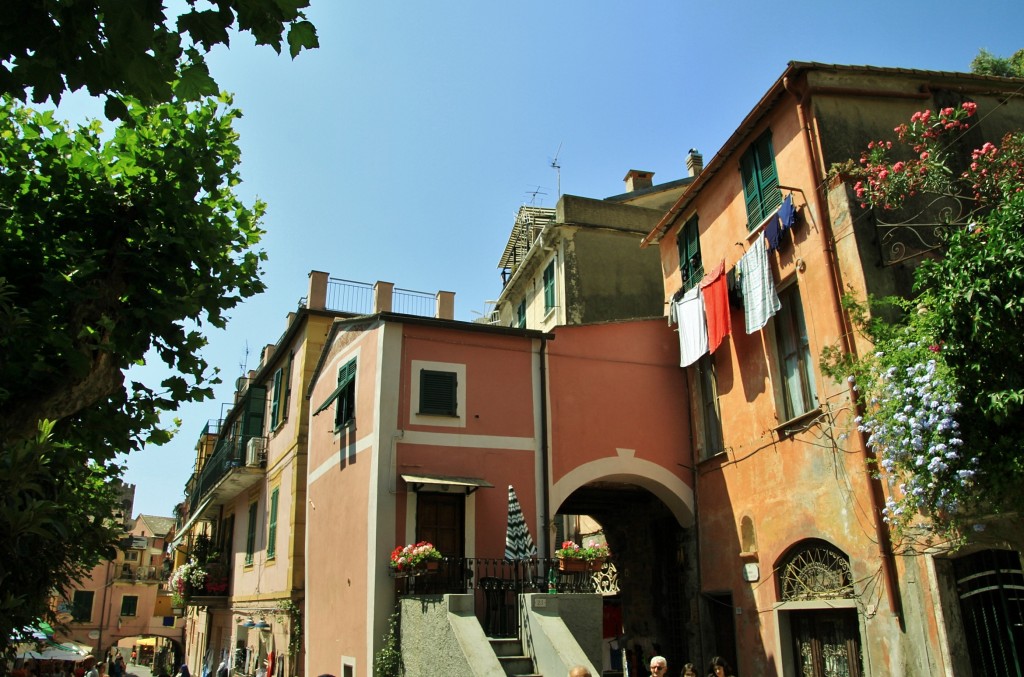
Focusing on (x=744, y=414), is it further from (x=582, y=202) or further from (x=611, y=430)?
(x=582, y=202)

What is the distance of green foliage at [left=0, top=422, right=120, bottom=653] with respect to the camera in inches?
189

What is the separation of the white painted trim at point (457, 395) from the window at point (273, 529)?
7.58 meters

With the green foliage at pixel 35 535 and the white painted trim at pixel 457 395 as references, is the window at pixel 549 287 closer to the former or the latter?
the white painted trim at pixel 457 395

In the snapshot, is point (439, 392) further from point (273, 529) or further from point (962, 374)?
point (962, 374)

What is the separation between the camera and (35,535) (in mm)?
5477

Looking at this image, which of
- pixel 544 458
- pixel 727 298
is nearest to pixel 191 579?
pixel 544 458

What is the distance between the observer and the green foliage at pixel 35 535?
15.8 feet

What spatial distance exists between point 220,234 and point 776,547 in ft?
30.8

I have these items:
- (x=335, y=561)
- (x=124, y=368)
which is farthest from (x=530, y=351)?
(x=124, y=368)

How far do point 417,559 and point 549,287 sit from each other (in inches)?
412

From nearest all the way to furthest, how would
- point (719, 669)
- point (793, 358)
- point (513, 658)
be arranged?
point (719, 669), point (513, 658), point (793, 358)

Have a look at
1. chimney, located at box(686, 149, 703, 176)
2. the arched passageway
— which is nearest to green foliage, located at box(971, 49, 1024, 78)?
chimney, located at box(686, 149, 703, 176)

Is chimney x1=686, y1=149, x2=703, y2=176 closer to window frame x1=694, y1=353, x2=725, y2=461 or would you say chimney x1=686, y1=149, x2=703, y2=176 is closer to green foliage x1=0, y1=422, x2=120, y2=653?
window frame x1=694, y1=353, x2=725, y2=461

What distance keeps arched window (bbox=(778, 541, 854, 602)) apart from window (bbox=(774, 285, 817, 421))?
6.78ft
